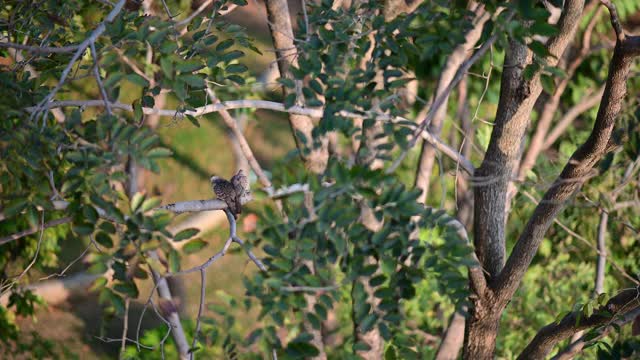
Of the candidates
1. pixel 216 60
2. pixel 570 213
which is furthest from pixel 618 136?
pixel 570 213

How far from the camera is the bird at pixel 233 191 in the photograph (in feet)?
12.7

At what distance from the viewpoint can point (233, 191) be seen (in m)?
4.17

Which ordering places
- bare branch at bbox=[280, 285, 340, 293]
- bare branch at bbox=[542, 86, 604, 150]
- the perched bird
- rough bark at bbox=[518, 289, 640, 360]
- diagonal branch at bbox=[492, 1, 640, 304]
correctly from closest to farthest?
bare branch at bbox=[280, 285, 340, 293] < diagonal branch at bbox=[492, 1, 640, 304] < rough bark at bbox=[518, 289, 640, 360] < the perched bird < bare branch at bbox=[542, 86, 604, 150]

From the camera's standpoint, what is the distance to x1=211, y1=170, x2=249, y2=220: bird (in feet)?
12.7

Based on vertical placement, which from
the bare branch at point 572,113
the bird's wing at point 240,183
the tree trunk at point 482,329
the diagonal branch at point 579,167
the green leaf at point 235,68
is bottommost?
the bare branch at point 572,113

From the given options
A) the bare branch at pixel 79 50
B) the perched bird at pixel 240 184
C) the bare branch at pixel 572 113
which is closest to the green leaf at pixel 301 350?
the bare branch at pixel 79 50

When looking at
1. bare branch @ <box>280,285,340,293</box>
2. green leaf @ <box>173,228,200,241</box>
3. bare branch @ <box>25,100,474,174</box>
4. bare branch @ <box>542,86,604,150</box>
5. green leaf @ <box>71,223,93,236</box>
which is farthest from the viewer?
bare branch @ <box>542,86,604,150</box>

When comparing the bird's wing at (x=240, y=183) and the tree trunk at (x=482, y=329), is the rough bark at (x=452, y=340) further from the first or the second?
the bird's wing at (x=240, y=183)

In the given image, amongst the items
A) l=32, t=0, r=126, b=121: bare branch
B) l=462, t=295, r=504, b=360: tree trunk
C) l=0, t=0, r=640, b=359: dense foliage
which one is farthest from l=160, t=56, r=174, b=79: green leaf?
l=462, t=295, r=504, b=360: tree trunk

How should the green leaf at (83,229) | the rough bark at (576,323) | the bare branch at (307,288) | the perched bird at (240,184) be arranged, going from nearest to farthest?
1. the bare branch at (307,288)
2. the green leaf at (83,229)
3. the rough bark at (576,323)
4. the perched bird at (240,184)

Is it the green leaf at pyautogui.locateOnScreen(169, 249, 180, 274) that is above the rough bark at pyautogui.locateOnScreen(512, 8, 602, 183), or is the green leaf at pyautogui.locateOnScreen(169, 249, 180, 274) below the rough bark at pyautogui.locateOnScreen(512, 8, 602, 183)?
above

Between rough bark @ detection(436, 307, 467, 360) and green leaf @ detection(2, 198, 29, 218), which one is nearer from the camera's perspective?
green leaf @ detection(2, 198, 29, 218)

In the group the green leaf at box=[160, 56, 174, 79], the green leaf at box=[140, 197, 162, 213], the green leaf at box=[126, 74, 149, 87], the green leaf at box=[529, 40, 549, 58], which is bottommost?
the green leaf at box=[140, 197, 162, 213]

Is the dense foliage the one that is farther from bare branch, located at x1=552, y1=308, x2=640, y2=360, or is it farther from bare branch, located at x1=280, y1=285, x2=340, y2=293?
bare branch, located at x1=552, y1=308, x2=640, y2=360
